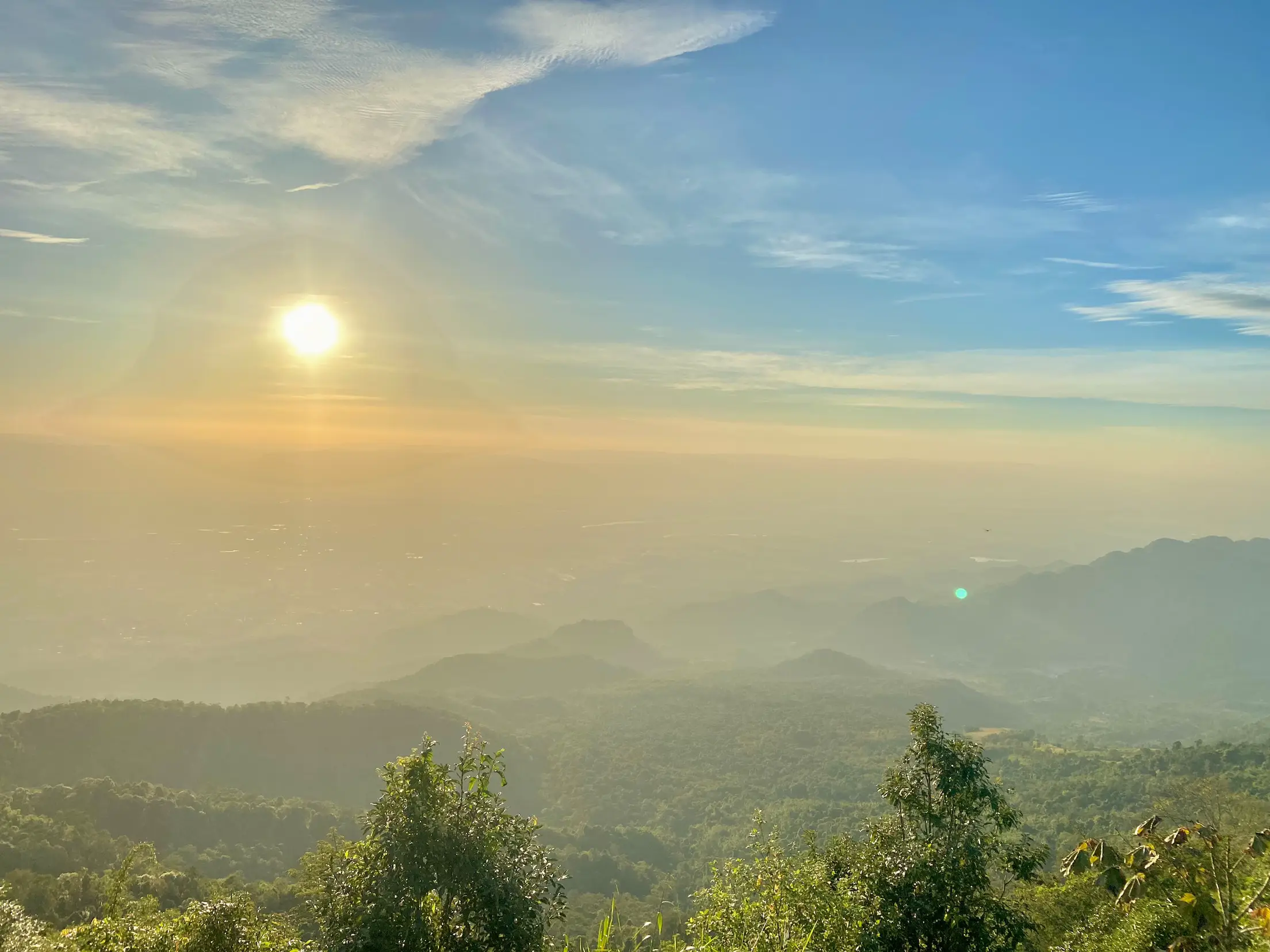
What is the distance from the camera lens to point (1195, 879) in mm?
23094

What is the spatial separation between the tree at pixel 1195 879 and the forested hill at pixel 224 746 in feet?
360

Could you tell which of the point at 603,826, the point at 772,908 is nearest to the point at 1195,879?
the point at 772,908

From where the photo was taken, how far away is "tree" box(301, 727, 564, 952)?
39.4ft

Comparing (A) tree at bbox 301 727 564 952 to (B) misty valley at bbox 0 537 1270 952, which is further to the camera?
(B) misty valley at bbox 0 537 1270 952

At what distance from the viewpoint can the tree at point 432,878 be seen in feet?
39.4

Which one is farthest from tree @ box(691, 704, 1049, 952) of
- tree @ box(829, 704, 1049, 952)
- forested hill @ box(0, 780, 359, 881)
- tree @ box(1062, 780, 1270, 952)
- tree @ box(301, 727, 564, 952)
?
forested hill @ box(0, 780, 359, 881)

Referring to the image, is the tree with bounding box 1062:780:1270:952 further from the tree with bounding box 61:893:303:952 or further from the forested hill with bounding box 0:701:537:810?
the forested hill with bounding box 0:701:537:810

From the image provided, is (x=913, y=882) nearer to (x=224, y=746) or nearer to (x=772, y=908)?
(x=772, y=908)

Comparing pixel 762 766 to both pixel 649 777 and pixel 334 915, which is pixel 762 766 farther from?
pixel 334 915

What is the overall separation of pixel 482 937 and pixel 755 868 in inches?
348

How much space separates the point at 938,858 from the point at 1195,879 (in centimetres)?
1482

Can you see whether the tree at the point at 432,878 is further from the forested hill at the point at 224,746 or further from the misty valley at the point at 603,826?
the forested hill at the point at 224,746

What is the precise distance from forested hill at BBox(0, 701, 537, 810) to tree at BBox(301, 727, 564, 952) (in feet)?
384

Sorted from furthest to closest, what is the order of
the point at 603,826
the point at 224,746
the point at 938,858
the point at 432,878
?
the point at 224,746
the point at 603,826
the point at 938,858
the point at 432,878
